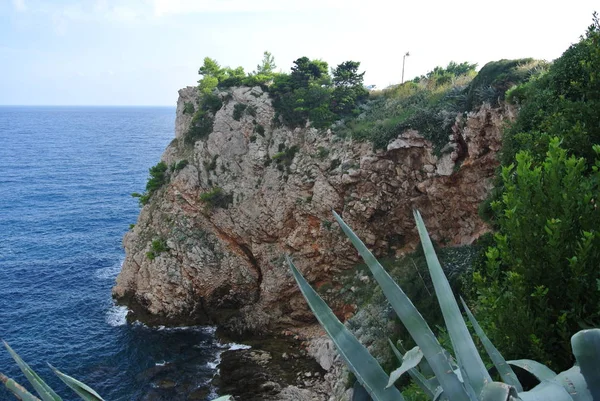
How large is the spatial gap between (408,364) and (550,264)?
14.2 ft

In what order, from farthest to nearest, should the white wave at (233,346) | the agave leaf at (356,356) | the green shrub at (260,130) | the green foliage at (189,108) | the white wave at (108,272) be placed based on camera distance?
the white wave at (108,272) < the green foliage at (189,108) < the green shrub at (260,130) < the white wave at (233,346) < the agave leaf at (356,356)

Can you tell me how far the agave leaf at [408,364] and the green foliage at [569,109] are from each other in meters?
6.35

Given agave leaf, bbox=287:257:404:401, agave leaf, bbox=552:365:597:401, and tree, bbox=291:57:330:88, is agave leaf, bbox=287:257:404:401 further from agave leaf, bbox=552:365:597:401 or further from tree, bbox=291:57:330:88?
tree, bbox=291:57:330:88

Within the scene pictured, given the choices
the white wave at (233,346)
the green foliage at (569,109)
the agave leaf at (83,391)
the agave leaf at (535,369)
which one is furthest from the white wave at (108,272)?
the agave leaf at (535,369)

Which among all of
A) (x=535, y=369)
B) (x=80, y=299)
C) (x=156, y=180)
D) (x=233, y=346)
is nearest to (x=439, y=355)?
(x=535, y=369)

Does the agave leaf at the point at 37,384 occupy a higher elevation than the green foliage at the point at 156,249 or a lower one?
higher

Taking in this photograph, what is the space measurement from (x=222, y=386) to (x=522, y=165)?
71.0 ft

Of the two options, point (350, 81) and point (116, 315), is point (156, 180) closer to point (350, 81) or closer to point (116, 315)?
point (116, 315)

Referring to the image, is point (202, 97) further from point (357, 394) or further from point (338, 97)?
point (357, 394)

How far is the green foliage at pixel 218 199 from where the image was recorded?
30.0 m

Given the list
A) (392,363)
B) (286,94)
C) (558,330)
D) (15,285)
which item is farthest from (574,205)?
(15,285)

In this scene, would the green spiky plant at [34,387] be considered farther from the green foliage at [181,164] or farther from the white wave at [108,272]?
the white wave at [108,272]

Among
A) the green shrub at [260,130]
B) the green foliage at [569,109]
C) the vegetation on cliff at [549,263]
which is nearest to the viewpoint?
the vegetation on cliff at [549,263]

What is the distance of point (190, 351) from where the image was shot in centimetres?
2658
